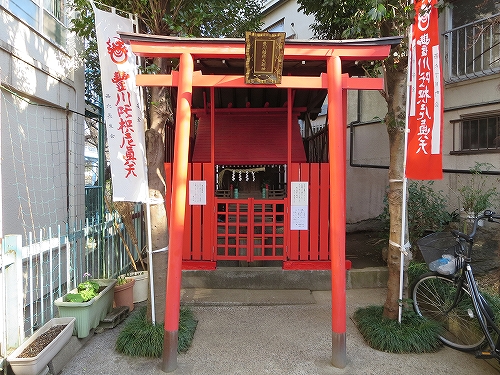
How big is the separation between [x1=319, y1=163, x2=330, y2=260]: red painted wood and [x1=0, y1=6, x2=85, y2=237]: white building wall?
15.5 feet

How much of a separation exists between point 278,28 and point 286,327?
12607 mm

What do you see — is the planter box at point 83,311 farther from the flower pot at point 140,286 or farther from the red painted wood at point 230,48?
the red painted wood at point 230,48

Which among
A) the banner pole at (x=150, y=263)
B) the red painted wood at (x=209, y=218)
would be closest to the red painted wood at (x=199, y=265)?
the red painted wood at (x=209, y=218)

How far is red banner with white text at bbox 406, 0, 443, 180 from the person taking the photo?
4.01m

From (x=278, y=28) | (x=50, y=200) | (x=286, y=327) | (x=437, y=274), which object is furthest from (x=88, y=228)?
(x=278, y=28)

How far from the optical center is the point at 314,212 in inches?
237

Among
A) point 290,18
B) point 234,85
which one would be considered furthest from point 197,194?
point 290,18

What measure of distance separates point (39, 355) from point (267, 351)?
7.85 ft

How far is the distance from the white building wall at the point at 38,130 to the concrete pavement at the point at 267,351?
248 cm

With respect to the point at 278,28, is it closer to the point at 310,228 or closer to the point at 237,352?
the point at 310,228

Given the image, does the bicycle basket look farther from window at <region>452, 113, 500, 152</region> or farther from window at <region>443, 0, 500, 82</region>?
window at <region>443, 0, 500, 82</region>

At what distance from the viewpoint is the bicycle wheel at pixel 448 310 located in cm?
395

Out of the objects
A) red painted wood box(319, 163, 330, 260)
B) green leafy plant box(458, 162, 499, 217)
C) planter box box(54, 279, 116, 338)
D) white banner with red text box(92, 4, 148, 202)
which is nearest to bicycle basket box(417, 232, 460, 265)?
green leafy plant box(458, 162, 499, 217)

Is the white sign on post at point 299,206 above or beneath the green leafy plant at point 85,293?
above
